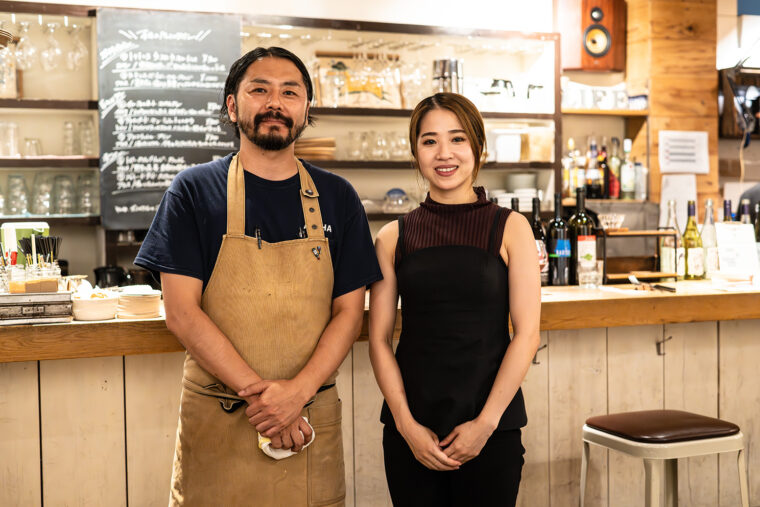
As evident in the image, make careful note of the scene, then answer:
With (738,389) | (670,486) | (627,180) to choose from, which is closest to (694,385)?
(738,389)

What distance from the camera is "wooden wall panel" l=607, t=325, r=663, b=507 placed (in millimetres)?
2881

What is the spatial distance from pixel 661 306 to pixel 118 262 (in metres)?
2.96

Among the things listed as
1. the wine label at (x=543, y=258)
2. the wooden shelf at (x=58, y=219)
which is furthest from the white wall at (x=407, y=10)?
the wine label at (x=543, y=258)

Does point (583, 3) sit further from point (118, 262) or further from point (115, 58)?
point (118, 262)

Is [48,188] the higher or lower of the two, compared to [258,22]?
lower

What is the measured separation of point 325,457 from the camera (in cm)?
190

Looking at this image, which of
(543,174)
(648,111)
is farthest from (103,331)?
(648,111)

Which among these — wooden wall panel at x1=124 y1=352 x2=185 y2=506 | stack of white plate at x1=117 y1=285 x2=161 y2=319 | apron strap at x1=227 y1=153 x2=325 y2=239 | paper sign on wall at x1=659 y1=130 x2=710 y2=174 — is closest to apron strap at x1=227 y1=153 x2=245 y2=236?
apron strap at x1=227 y1=153 x2=325 y2=239

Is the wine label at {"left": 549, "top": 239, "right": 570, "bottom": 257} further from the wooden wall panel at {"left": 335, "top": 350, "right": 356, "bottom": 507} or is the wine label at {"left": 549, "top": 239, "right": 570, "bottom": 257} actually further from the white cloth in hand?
the white cloth in hand

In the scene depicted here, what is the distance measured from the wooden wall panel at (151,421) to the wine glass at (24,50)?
2439 mm

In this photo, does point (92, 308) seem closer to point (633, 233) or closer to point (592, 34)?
point (633, 233)

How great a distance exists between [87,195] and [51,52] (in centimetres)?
79

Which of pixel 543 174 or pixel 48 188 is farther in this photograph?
pixel 543 174

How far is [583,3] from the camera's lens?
520 cm
